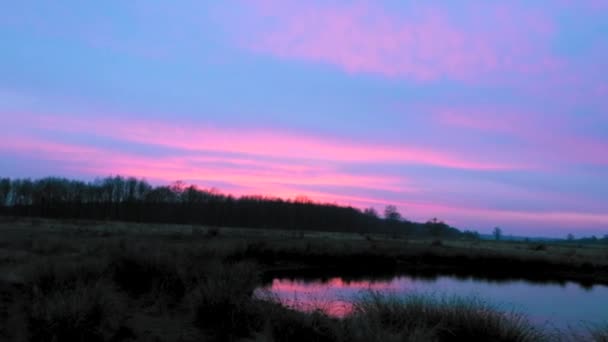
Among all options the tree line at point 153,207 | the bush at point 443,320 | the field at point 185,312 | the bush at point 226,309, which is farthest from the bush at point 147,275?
the tree line at point 153,207

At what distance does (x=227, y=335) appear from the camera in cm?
878

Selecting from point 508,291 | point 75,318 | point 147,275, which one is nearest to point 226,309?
point 75,318

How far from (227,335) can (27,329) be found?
2814mm

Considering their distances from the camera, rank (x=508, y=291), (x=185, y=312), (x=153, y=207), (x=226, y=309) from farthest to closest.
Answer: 1. (x=153, y=207)
2. (x=508, y=291)
3. (x=185, y=312)
4. (x=226, y=309)

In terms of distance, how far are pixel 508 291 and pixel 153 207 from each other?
380ft

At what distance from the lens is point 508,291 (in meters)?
29.5

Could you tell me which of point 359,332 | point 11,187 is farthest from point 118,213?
point 359,332

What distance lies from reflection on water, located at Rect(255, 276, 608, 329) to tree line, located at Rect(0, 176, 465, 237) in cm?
9439

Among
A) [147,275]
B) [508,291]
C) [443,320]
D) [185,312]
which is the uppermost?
[443,320]

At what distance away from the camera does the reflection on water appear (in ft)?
68.0

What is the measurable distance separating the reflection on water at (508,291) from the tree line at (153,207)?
94385 mm

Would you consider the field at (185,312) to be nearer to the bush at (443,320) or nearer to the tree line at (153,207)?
the bush at (443,320)

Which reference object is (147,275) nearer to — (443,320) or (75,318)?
(75,318)

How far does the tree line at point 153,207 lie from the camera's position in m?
128
